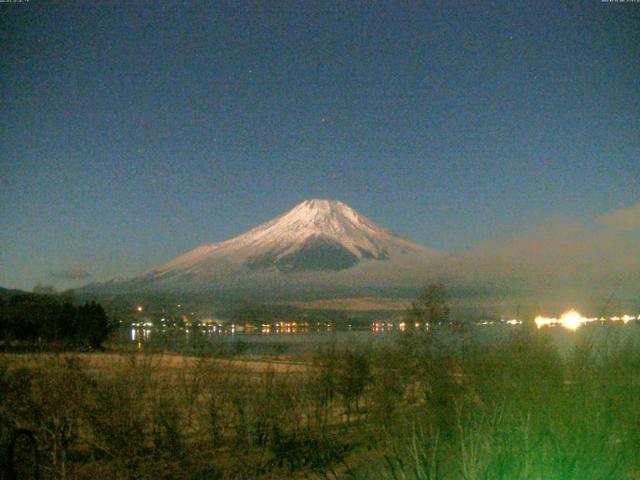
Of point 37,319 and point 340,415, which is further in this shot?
point 37,319

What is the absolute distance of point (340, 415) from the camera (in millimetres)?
14305

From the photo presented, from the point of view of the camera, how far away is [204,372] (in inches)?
468

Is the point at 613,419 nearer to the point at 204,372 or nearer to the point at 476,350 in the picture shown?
the point at 476,350

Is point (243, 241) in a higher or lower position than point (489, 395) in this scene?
higher

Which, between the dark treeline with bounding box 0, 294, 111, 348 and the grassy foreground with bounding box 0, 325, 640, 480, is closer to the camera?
the grassy foreground with bounding box 0, 325, 640, 480

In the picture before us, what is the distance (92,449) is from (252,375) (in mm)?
3516

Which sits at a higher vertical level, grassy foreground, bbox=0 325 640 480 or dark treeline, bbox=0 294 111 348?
dark treeline, bbox=0 294 111 348

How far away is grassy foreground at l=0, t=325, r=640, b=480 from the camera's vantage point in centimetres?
539

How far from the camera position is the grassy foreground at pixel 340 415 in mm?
5391

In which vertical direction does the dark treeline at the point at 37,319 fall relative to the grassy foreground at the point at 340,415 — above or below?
above

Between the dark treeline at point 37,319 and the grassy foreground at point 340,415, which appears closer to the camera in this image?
Result: the grassy foreground at point 340,415

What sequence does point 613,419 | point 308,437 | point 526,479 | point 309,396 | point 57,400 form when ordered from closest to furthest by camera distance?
point 526,479, point 613,419, point 57,400, point 308,437, point 309,396

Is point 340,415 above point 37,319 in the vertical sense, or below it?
below

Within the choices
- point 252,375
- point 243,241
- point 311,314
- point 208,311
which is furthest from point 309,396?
point 243,241
